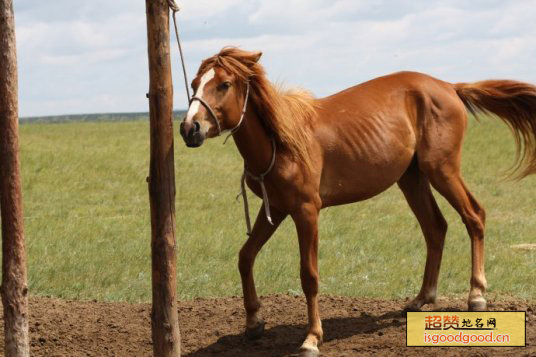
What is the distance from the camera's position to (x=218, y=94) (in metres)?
6.66

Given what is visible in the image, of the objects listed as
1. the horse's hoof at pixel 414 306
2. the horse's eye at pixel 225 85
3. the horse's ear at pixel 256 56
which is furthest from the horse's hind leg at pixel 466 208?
the horse's eye at pixel 225 85

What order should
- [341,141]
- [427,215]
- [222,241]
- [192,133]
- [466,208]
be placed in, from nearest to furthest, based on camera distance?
[192,133]
[341,141]
[466,208]
[427,215]
[222,241]

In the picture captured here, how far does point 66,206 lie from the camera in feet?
59.8

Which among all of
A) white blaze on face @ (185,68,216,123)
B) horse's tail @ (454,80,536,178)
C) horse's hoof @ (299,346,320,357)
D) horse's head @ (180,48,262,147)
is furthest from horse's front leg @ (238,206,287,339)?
horse's tail @ (454,80,536,178)

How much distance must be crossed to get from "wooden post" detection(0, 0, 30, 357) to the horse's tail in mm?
4324

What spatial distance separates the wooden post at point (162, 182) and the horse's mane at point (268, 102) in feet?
2.47

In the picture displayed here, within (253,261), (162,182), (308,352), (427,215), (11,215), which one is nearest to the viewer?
(162,182)

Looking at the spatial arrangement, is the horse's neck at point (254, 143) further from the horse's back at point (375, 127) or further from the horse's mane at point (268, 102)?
the horse's back at point (375, 127)

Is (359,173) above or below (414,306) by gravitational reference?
above

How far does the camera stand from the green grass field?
397 inches

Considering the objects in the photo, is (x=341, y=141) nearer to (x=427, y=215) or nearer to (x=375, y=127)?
(x=375, y=127)

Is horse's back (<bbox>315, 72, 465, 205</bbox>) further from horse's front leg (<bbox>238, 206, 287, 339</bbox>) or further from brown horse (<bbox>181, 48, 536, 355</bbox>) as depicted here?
horse's front leg (<bbox>238, 206, 287, 339</bbox>)

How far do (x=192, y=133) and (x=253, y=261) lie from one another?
1.69m

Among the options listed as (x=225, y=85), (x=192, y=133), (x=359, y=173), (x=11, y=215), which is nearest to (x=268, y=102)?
(x=225, y=85)
